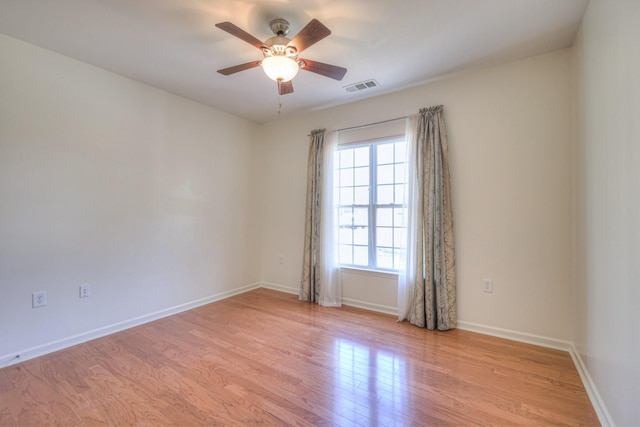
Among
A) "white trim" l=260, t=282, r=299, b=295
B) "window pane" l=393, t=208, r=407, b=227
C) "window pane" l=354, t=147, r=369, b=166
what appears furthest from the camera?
"white trim" l=260, t=282, r=299, b=295

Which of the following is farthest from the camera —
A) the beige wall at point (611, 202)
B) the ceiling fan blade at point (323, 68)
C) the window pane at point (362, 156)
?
the window pane at point (362, 156)

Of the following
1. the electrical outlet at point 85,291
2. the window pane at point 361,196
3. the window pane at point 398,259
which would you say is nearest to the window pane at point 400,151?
the window pane at point 361,196

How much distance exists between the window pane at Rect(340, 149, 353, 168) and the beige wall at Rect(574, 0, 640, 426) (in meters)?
2.24

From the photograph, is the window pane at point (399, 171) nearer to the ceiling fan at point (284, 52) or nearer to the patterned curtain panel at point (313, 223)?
the patterned curtain panel at point (313, 223)

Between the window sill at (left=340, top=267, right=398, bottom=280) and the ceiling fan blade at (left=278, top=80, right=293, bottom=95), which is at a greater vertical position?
the ceiling fan blade at (left=278, top=80, right=293, bottom=95)

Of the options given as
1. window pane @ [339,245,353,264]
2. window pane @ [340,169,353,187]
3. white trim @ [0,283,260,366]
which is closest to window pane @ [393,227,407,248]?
window pane @ [339,245,353,264]

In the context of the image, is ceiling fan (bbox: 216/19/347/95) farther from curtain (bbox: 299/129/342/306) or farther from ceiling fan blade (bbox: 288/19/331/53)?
curtain (bbox: 299/129/342/306)

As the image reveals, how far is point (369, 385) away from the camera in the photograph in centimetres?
197

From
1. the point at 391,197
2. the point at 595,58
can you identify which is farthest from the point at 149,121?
the point at 595,58

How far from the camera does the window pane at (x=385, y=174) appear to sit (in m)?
3.40

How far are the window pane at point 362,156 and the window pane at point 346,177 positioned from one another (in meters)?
0.14

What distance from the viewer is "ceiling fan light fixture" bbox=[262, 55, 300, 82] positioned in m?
1.96

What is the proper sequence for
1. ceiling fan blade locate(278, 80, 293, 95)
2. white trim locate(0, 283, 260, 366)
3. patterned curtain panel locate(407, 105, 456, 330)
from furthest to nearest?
patterned curtain panel locate(407, 105, 456, 330) < ceiling fan blade locate(278, 80, 293, 95) < white trim locate(0, 283, 260, 366)

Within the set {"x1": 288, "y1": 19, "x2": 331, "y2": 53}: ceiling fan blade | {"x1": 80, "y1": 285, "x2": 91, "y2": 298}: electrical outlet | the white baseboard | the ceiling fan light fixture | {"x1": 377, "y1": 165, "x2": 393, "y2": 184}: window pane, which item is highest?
{"x1": 288, "y1": 19, "x2": 331, "y2": 53}: ceiling fan blade
